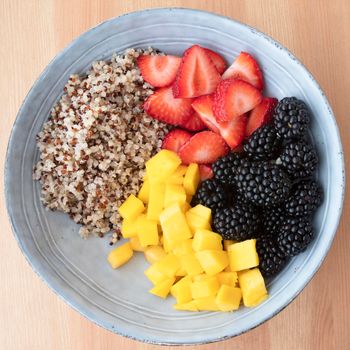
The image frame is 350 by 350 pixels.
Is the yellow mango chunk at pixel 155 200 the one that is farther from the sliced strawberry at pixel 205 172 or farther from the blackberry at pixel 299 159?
the blackberry at pixel 299 159

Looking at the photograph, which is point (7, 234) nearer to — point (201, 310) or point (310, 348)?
point (201, 310)

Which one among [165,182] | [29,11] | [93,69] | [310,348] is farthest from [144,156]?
[310,348]

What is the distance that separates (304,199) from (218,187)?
0.53 feet

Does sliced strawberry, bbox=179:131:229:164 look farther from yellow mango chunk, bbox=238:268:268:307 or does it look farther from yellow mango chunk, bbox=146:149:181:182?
yellow mango chunk, bbox=238:268:268:307

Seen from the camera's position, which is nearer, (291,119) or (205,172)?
(291,119)

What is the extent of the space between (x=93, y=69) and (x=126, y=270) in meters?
0.41

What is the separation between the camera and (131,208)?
3.94 feet

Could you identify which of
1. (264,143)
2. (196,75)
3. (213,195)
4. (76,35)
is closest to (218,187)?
(213,195)

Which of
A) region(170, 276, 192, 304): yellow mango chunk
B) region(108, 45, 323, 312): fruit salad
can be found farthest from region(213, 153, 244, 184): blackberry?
region(170, 276, 192, 304): yellow mango chunk

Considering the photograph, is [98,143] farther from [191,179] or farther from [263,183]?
[263,183]

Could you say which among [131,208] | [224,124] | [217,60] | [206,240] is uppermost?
[217,60]

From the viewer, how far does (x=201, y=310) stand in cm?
118

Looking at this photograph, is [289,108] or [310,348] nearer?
[289,108]

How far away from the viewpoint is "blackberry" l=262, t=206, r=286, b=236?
3.78 ft
